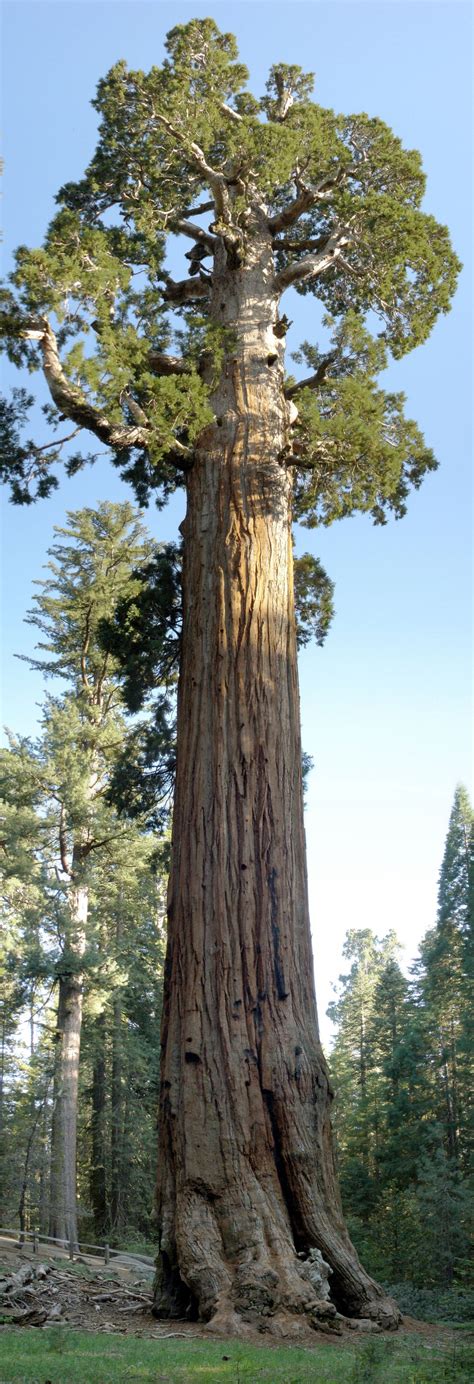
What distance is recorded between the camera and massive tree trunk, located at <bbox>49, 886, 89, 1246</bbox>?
1989cm

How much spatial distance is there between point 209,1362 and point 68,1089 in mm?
16899

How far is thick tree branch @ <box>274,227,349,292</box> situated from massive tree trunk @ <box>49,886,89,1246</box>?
14844 mm

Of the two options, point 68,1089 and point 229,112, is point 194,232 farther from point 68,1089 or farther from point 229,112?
point 68,1089

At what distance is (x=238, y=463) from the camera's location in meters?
9.56

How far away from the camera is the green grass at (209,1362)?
14.0ft

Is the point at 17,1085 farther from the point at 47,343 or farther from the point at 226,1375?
the point at 226,1375

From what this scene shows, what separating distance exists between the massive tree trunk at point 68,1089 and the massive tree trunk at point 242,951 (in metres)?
14.0

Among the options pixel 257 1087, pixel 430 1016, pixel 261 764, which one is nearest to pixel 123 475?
pixel 261 764

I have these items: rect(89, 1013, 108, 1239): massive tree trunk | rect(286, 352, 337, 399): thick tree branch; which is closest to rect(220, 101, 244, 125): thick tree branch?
rect(286, 352, 337, 399): thick tree branch

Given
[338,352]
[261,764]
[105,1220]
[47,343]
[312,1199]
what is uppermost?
[338,352]

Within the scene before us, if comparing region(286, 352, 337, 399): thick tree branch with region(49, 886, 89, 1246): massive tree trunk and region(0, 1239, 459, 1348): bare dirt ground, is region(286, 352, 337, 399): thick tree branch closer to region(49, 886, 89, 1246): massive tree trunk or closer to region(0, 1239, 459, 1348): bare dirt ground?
region(0, 1239, 459, 1348): bare dirt ground

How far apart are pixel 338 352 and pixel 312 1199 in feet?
27.9

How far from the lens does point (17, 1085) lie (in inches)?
1002

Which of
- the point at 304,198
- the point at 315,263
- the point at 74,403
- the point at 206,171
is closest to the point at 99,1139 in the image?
the point at 74,403
